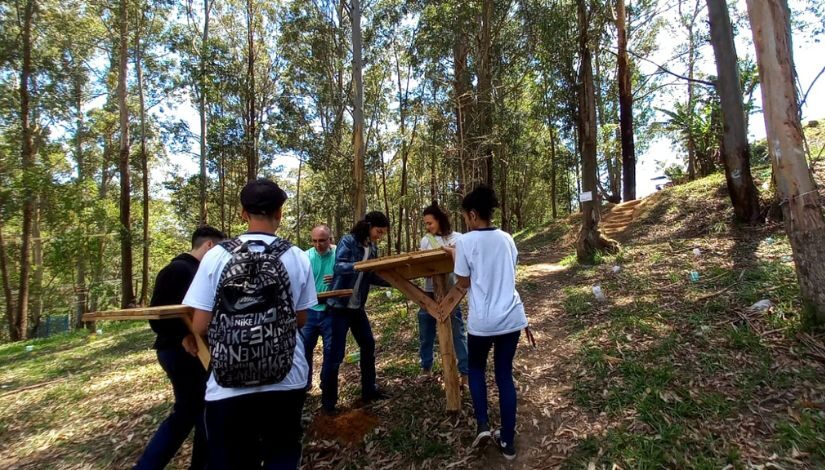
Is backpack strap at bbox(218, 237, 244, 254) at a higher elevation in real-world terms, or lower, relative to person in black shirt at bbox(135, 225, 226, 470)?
higher

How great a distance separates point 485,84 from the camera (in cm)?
1314

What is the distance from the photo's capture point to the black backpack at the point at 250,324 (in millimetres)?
1549

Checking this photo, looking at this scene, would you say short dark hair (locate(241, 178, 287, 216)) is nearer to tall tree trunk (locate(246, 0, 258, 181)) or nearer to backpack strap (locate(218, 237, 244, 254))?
backpack strap (locate(218, 237, 244, 254))

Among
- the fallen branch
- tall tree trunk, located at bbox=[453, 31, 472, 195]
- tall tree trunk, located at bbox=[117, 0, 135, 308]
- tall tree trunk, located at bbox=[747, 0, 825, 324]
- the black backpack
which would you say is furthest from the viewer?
tall tree trunk, located at bbox=[117, 0, 135, 308]

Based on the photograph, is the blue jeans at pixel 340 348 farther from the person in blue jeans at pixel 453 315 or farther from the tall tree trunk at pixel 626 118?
the tall tree trunk at pixel 626 118


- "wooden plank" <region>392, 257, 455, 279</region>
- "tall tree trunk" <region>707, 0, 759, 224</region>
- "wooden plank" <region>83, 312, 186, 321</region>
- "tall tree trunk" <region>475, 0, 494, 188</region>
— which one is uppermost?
"tall tree trunk" <region>475, 0, 494, 188</region>

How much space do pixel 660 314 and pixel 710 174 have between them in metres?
7.92

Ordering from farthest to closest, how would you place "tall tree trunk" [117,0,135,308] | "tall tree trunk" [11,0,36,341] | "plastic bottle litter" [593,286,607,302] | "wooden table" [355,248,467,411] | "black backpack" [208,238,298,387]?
"tall tree trunk" [117,0,135,308] → "tall tree trunk" [11,0,36,341] → "plastic bottle litter" [593,286,607,302] → "wooden table" [355,248,467,411] → "black backpack" [208,238,298,387]

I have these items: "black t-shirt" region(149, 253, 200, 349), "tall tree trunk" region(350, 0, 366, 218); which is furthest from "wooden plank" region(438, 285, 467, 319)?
"tall tree trunk" region(350, 0, 366, 218)

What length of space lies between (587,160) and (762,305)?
5.20 m

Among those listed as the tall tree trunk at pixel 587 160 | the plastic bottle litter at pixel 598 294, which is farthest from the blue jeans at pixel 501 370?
the tall tree trunk at pixel 587 160

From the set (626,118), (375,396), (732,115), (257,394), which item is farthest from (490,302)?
(626,118)

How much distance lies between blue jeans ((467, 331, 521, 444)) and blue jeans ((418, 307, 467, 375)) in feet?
3.21

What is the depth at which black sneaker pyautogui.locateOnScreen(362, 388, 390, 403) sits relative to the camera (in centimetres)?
386
